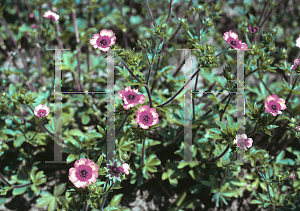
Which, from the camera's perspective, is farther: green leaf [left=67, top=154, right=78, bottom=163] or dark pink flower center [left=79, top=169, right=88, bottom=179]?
green leaf [left=67, top=154, right=78, bottom=163]

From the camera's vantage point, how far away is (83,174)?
1.82 meters

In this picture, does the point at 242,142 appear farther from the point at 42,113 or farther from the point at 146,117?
the point at 42,113

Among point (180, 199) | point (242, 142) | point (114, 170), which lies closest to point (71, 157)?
point (114, 170)

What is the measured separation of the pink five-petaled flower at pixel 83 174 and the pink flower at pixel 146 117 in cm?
40

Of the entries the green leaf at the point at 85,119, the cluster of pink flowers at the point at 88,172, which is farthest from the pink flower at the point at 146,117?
the green leaf at the point at 85,119

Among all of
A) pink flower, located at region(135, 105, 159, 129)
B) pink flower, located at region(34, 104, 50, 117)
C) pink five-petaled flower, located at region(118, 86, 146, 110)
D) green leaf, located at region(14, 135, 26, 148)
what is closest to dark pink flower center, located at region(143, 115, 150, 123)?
pink flower, located at region(135, 105, 159, 129)

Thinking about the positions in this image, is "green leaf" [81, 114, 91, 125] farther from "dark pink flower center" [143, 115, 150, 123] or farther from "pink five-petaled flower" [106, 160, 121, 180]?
"pink five-petaled flower" [106, 160, 121, 180]

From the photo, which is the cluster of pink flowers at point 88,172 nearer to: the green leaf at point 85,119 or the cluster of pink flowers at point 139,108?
the cluster of pink flowers at point 139,108

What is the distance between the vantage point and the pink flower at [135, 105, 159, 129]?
1948 mm

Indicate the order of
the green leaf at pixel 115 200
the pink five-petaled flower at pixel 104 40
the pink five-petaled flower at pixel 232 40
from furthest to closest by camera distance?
the green leaf at pixel 115 200
the pink five-petaled flower at pixel 232 40
the pink five-petaled flower at pixel 104 40

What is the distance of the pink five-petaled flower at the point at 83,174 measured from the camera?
70.8 inches

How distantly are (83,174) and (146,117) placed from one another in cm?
54

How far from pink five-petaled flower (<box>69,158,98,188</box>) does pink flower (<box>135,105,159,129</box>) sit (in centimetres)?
40

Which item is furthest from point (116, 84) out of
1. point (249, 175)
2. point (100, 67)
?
point (249, 175)
